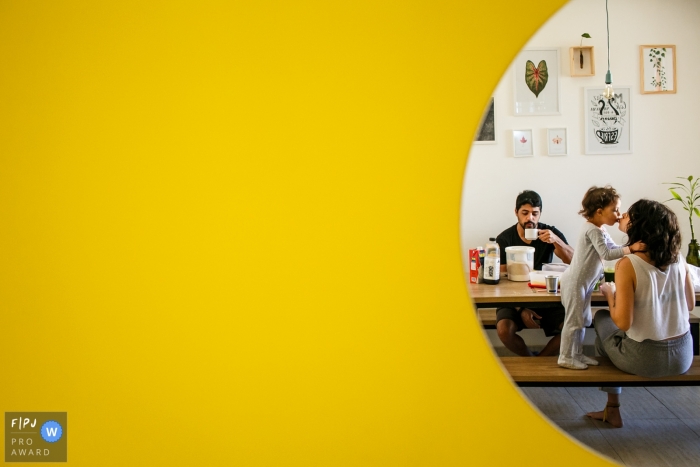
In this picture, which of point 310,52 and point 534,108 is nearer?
point 310,52

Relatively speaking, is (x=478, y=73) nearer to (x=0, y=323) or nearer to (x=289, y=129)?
(x=289, y=129)

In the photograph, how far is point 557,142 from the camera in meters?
5.07

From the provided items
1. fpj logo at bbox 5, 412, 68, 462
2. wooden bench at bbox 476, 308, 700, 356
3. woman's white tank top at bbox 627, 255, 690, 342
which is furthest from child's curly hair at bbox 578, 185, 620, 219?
fpj logo at bbox 5, 412, 68, 462

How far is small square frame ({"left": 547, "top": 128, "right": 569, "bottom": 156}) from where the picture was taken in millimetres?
5066

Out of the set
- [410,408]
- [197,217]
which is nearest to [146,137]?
[197,217]

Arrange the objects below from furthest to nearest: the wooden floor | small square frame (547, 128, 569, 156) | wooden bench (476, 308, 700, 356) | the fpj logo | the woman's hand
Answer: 1. small square frame (547, 128, 569, 156)
2. wooden bench (476, 308, 700, 356)
3. the woman's hand
4. the wooden floor
5. the fpj logo

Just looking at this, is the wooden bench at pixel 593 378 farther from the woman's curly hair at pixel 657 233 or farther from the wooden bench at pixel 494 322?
the wooden bench at pixel 494 322

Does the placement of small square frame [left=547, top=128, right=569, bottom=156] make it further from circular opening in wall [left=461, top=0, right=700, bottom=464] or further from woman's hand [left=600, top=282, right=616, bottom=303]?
woman's hand [left=600, top=282, right=616, bottom=303]

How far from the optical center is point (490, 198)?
5.17 metres

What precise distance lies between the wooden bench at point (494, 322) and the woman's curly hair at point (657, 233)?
4.74 ft

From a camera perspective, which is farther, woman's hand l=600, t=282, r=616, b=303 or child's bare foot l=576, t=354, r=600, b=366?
woman's hand l=600, t=282, r=616, b=303

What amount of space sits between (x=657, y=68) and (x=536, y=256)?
5.71 feet

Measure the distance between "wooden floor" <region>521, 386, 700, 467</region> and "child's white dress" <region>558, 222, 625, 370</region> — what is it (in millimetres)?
498

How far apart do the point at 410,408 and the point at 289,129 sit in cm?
74
